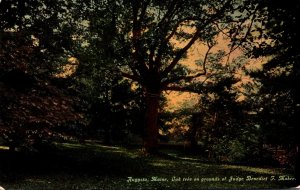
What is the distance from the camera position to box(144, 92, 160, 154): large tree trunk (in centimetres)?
1265

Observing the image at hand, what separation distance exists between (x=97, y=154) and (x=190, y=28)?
5.46 meters

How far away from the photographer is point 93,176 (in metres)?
9.45

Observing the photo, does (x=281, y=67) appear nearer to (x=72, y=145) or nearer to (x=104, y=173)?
(x=104, y=173)

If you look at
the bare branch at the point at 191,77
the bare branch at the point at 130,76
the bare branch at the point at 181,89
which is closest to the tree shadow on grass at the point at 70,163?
the bare branch at the point at 130,76

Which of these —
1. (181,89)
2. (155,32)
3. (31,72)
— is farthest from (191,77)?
(31,72)

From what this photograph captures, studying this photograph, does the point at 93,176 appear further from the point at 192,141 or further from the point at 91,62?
the point at 192,141

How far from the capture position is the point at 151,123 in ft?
45.0

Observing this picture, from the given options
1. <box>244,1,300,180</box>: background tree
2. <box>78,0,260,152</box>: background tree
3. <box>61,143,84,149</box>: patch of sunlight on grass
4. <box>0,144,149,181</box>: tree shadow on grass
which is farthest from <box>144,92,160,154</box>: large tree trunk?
<box>244,1,300,180</box>: background tree

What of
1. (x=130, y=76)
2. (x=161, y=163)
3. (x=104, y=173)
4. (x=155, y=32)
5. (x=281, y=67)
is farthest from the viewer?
(x=161, y=163)

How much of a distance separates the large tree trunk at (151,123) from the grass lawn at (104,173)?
1.47 m

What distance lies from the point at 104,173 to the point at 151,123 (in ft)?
14.0

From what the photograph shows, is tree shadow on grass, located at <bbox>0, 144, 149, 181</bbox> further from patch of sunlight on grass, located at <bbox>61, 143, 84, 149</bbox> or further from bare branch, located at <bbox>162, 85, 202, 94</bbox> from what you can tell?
bare branch, located at <bbox>162, 85, 202, 94</bbox>

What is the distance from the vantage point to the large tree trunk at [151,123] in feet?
41.5

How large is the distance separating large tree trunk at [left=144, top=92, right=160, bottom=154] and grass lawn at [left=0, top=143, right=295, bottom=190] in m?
1.47
